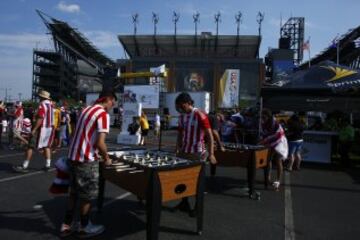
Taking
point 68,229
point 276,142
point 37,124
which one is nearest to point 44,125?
point 37,124

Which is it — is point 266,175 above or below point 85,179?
below

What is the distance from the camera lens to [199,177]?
526 cm

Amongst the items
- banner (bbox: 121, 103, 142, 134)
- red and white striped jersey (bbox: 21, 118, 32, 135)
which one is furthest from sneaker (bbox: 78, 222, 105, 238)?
banner (bbox: 121, 103, 142, 134)

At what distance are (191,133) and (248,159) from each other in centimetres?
162

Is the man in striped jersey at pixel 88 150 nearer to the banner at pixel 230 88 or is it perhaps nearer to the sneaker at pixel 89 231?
the sneaker at pixel 89 231

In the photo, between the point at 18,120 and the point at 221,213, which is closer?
the point at 221,213

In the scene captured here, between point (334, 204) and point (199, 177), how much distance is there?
135 inches

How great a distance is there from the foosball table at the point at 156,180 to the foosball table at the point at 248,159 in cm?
218

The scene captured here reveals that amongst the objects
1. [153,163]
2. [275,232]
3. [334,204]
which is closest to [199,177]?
[153,163]

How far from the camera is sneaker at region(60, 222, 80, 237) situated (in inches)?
200

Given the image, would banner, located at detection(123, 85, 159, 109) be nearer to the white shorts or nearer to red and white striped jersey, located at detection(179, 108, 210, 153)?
the white shorts

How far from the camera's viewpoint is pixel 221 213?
21.1 feet

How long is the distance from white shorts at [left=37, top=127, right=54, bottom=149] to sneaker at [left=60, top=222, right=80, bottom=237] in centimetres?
444

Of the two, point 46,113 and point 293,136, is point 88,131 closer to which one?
point 46,113
